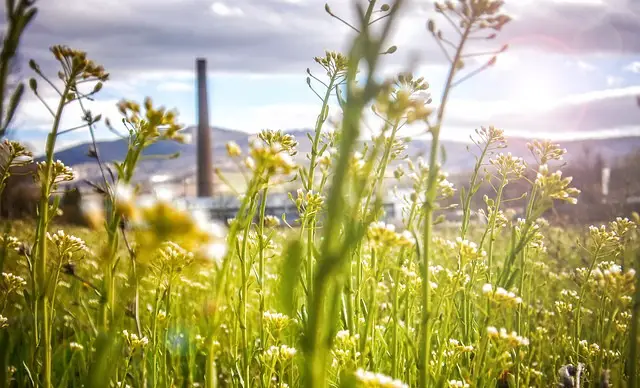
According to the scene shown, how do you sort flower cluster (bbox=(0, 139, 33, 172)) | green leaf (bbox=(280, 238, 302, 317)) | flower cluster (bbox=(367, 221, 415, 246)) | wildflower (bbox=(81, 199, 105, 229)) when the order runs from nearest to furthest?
1. green leaf (bbox=(280, 238, 302, 317))
2. wildflower (bbox=(81, 199, 105, 229))
3. flower cluster (bbox=(367, 221, 415, 246))
4. flower cluster (bbox=(0, 139, 33, 172))

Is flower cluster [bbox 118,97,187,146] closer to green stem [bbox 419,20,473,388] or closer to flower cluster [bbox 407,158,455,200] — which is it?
green stem [bbox 419,20,473,388]

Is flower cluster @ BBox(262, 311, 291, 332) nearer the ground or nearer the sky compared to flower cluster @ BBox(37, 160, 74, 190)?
nearer the ground

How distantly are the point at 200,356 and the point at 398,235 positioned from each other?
2.38 meters

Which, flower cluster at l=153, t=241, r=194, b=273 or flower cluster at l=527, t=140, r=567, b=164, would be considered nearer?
flower cluster at l=153, t=241, r=194, b=273

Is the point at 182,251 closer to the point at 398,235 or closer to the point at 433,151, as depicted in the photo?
the point at 398,235

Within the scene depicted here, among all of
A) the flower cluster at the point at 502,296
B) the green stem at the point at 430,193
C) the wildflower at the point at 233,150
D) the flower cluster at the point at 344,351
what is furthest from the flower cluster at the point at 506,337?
the wildflower at the point at 233,150

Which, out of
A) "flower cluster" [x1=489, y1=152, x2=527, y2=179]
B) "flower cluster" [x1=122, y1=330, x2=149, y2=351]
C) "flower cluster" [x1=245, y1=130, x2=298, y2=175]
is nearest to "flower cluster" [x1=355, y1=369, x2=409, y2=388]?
"flower cluster" [x1=245, y1=130, x2=298, y2=175]

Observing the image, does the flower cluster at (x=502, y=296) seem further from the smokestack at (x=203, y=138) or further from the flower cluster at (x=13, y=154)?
the smokestack at (x=203, y=138)

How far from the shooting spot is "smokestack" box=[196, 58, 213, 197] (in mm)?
51031

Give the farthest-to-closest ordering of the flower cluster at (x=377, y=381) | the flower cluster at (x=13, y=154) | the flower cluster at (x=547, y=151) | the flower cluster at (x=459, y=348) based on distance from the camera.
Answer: the flower cluster at (x=547, y=151)
the flower cluster at (x=459, y=348)
the flower cluster at (x=13, y=154)
the flower cluster at (x=377, y=381)

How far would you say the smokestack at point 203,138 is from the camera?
167ft

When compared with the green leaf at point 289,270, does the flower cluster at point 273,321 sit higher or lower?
lower

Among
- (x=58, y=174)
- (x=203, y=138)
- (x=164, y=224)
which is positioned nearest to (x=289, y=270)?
(x=164, y=224)

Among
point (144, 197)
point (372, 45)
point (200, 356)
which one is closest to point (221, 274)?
point (144, 197)
